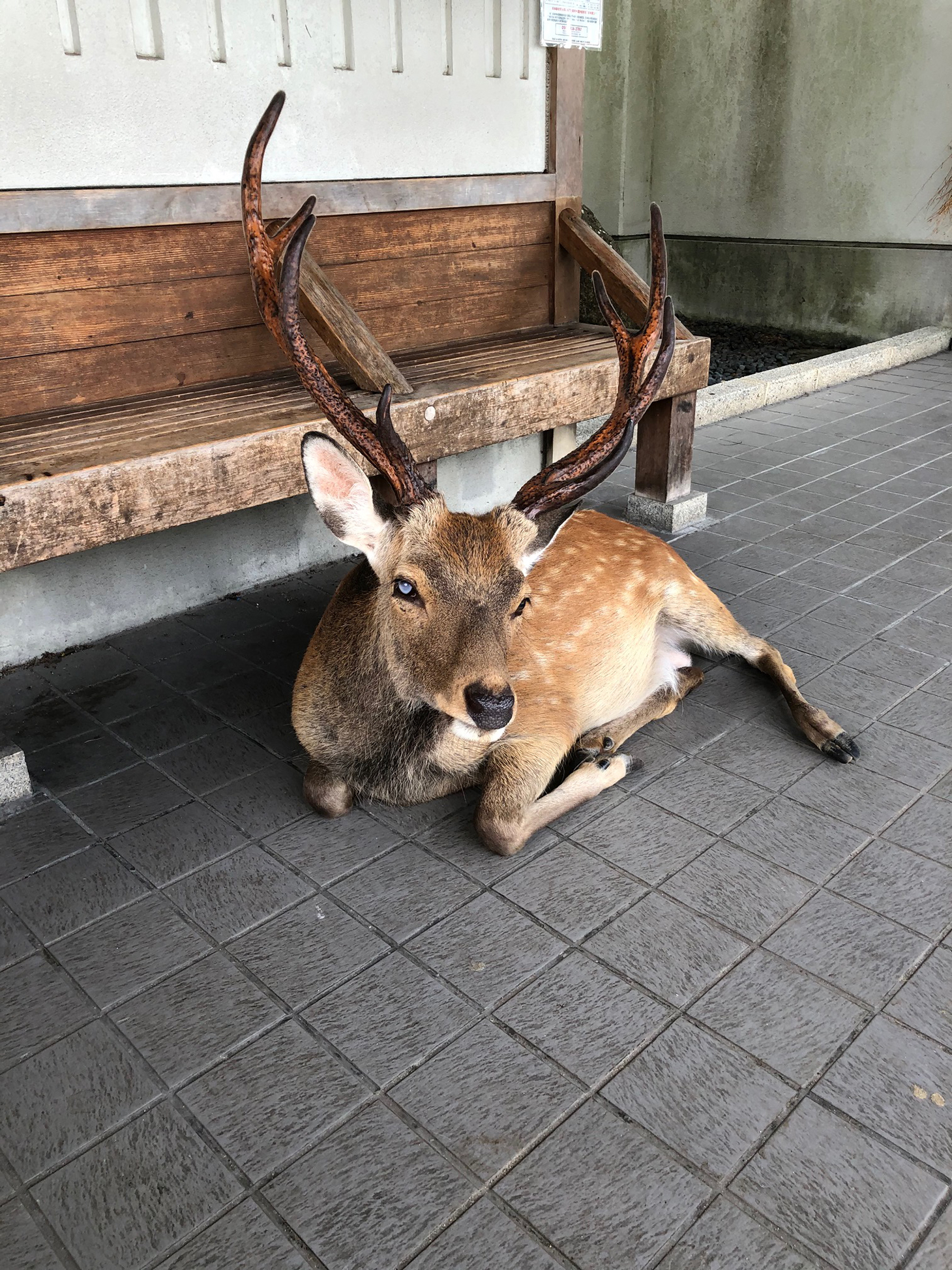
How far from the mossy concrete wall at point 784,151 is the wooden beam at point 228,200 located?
5788 millimetres

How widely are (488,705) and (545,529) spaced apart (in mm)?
604

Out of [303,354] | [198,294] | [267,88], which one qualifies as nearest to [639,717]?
[303,354]

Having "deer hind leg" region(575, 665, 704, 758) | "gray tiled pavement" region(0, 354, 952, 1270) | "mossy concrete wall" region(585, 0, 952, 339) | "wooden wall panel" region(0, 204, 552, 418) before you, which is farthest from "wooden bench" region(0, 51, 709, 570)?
"mossy concrete wall" region(585, 0, 952, 339)

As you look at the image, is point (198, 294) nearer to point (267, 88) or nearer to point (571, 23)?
point (267, 88)

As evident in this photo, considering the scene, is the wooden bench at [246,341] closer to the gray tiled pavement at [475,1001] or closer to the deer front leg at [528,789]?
the gray tiled pavement at [475,1001]

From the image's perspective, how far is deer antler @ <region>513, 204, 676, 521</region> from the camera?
2.73 m

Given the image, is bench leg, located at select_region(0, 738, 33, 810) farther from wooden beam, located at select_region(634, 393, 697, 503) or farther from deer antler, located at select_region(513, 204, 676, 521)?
wooden beam, located at select_region(634, 393, 697, 503)

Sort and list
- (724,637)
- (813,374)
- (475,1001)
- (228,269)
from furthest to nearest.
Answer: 1. (813,374)
2. (228,269)
3. (724,637)
4. (475,1001)

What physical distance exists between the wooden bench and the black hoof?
166 cm

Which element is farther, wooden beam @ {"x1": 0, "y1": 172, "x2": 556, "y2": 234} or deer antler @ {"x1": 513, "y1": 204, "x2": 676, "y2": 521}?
wooden beam @ {"x1": 0, "y1": 172, "x2": 556, "y2": 234}

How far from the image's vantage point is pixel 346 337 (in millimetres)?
3535

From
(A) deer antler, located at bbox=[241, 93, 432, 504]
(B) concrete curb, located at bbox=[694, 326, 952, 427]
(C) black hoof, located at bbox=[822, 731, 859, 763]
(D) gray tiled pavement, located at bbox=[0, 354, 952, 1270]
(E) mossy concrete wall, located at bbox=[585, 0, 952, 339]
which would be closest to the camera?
(D) gray tiled pavement, located at bbox=[0, 354, 952, 1270]

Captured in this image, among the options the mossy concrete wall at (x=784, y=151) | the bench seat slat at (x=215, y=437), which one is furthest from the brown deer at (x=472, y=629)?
the mossy concrete wall at (x=784, y=151)

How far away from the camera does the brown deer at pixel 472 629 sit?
2516mm
